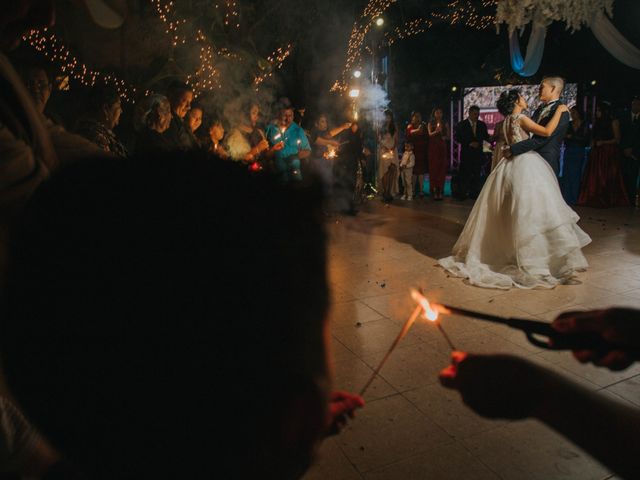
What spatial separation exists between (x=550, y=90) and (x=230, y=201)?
6303 mm

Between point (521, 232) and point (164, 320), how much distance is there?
18.7ft

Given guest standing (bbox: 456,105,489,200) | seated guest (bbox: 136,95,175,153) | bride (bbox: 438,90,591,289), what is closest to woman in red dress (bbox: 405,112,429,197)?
guest standing (bbox: 456,105,489,200)

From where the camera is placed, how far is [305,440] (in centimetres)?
76

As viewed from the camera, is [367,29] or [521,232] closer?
[521,232]

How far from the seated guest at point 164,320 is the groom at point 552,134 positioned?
5796 mm

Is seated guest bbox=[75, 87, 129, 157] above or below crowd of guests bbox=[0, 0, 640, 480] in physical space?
above

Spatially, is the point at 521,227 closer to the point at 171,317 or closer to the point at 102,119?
the point at 102,119

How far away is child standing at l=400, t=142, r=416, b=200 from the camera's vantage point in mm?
13248

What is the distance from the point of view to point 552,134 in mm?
5770

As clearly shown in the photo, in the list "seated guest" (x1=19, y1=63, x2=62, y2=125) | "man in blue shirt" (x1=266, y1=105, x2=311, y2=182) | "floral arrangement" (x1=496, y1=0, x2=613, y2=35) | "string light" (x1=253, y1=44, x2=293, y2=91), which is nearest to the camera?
"seated guest" (x1=19, y1=63, x2=62, y2=125)

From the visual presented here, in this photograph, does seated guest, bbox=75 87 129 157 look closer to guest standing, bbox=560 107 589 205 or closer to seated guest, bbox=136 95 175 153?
seated guest, bbox=136 95 175 153

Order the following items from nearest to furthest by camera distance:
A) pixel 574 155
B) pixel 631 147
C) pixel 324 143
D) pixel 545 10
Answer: pixel 545 10, pixel 324 143, pixel 631 147, pixel 574 155

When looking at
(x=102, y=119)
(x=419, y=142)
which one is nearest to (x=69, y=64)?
(x=102, y=119)

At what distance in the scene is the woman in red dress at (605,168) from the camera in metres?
11.0
